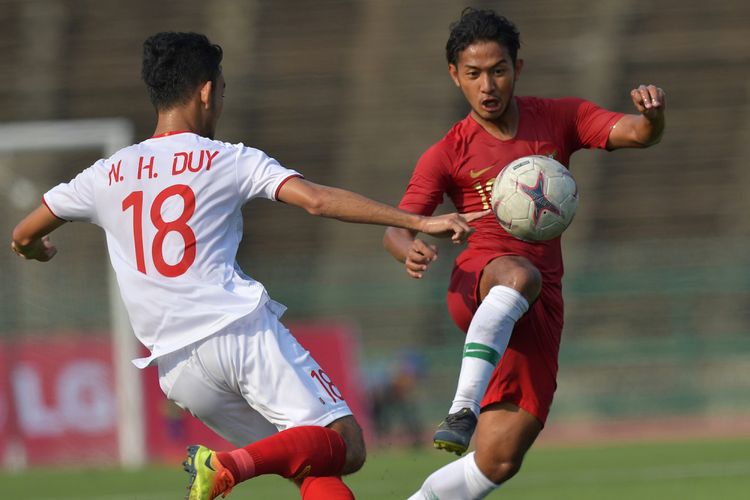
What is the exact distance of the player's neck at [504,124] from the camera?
5.87 metres

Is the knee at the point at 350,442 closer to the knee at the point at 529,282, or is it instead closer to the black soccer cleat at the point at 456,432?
the black soccer cleat at the point at 456,432

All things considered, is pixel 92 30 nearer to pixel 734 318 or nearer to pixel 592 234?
pixel 592 234

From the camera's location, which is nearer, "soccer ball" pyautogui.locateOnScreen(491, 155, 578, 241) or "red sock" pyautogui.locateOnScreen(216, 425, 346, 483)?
"red sock" pyautogui.locateOnScreen(216, 425, 346, 483)

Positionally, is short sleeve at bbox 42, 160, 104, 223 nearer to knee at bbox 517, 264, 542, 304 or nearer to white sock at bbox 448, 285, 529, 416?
white sock at bbox 448, 285, 529, 416

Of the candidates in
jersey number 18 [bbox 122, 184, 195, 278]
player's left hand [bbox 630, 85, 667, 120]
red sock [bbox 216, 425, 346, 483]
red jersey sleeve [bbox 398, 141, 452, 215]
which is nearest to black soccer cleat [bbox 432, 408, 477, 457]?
red sock [bbox 216, 425, 346, 483]

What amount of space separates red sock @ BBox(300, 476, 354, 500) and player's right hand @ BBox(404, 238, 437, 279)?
834mm

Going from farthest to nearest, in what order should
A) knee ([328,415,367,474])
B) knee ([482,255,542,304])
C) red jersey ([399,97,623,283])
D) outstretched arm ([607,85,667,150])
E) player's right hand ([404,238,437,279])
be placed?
red jersey ([399,97,623,283]) → outstretched arm ([607,85,667,150]) → knee ([482,255,542,304]) → knee ([328,415,367,474]) → player's right hand ([404,238,437,279])

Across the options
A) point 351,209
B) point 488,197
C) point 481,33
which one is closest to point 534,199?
point 488,197

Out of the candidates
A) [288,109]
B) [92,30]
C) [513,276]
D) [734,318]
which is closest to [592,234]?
[734,318]

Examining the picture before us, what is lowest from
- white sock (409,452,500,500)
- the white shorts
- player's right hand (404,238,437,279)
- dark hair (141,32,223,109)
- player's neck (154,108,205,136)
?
white sock (409,452,500,500)

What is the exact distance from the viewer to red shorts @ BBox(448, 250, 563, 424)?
574 centimetres

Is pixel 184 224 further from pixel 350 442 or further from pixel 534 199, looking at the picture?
pixel 534 199

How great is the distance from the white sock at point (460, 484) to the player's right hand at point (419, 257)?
1.22 meters

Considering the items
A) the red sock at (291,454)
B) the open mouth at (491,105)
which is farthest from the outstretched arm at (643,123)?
the red sock at (291,454)
